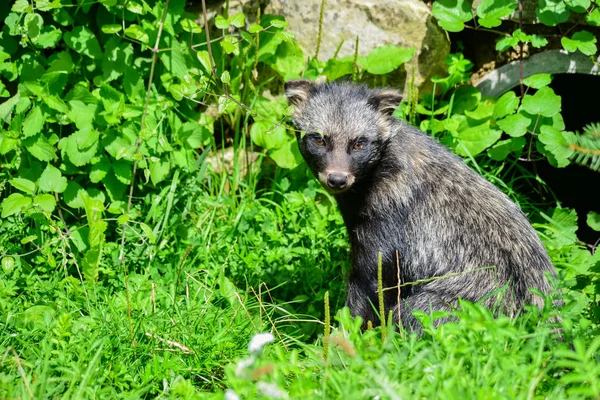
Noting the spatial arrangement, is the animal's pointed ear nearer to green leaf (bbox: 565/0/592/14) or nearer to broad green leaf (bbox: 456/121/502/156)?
broad green leaf (bbox: 456/121/502/156)

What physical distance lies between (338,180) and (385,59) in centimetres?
203

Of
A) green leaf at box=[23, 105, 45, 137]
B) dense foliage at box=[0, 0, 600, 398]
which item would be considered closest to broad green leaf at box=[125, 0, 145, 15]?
dense foliage at box=[0, 0, 600, 398]

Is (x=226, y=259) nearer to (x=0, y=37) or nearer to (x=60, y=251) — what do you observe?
(x=60, y=251)

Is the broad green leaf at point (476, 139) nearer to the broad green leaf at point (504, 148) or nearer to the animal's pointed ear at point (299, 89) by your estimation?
the broad green leaf at point (504, 148)

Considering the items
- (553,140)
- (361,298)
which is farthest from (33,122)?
(553,140)

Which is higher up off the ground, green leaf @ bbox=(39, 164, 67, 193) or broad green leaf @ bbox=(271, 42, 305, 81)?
broad green leaf @ bbox=(271, 42, 305, 81)

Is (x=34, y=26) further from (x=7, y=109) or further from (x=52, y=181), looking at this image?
(x=52, y=181)

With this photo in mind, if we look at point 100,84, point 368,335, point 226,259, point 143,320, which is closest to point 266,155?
point 226,259

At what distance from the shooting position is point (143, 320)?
4.71 meters

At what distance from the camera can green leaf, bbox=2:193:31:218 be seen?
5.48 m

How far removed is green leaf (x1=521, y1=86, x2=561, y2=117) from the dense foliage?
1 cm

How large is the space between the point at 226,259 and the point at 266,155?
117cm

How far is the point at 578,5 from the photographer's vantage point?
19.7 feet

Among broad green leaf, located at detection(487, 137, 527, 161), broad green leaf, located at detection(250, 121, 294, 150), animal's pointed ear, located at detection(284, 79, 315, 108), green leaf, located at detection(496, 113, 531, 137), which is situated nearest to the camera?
animal's pointed ear, located at detection(284, 79, 315, 108)
